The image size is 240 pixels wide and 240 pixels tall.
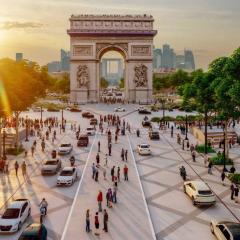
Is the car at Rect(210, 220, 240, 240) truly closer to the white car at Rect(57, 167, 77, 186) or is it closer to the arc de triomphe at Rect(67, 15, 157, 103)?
the white car at Rect(57, 167, 77, 186)

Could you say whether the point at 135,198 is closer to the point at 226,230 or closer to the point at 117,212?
the point at 117,212

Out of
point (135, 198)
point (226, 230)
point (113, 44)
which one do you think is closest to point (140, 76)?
point (113, 44)

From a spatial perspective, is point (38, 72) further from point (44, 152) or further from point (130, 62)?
point (130, 62)

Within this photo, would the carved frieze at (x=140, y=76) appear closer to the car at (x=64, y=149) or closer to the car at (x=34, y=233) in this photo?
the car at (x=64, y=149)

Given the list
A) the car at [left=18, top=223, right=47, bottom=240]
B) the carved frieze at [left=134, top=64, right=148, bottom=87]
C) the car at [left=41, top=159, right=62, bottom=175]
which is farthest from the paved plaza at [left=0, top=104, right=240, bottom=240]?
the carved frieze at [left=134, top=64, right=148, bottom=87]

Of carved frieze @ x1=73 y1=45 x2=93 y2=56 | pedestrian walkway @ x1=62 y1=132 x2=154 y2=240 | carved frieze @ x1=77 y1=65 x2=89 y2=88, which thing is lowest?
pedestrian walkway @ x1=62 y1=132 x2=154 y2=240
